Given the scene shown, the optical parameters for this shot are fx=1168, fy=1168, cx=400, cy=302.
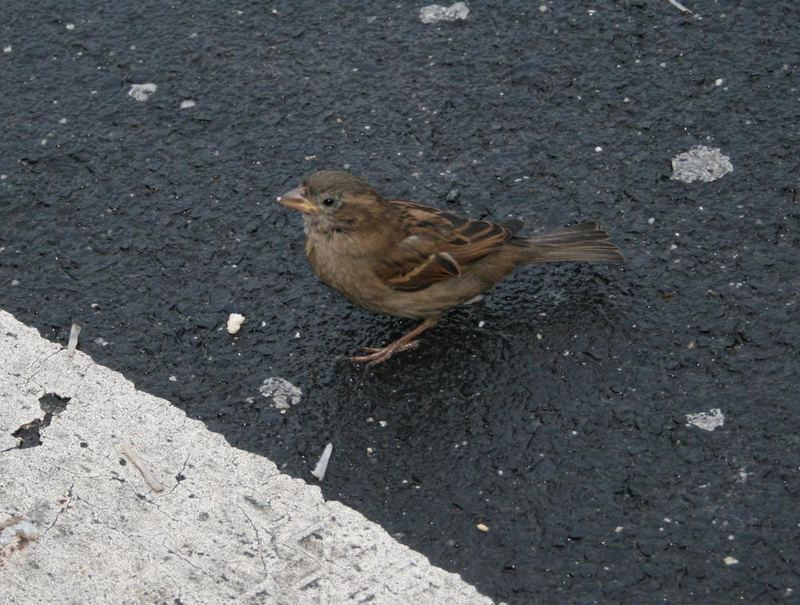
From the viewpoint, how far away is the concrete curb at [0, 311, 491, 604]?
3723 mm

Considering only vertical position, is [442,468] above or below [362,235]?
below

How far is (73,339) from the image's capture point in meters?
4.63

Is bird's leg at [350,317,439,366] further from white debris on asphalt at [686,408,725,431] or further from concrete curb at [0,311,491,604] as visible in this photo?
white debris on asphalt at [686,408,725,431]

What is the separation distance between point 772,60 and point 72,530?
3.83 metres

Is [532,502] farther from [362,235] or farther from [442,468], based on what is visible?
[362,235]

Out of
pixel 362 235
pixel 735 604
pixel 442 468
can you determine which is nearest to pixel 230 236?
pixel 362 235

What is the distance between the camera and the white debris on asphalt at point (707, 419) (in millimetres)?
4191

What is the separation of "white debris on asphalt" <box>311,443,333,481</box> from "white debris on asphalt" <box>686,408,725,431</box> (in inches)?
51.0

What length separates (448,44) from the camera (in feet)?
19.2

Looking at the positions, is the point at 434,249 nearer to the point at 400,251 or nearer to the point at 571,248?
the point at 400,251

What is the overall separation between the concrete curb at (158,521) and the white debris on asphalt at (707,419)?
3.53 ft

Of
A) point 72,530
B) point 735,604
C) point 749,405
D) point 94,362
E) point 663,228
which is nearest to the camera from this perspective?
point 735,604

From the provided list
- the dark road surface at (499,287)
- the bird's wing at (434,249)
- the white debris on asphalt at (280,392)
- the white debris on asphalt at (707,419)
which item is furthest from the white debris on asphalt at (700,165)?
the white debris on asphalt at (280,392)

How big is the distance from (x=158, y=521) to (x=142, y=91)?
252cm
